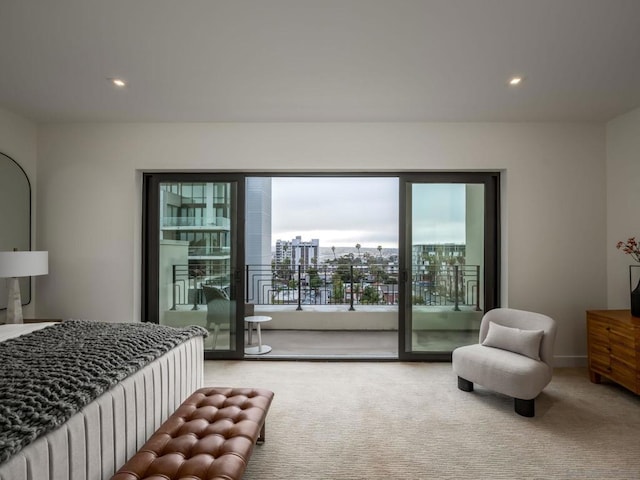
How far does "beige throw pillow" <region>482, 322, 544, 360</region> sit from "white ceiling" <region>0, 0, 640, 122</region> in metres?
2.06

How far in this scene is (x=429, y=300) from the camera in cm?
405

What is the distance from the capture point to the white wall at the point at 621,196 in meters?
3.49

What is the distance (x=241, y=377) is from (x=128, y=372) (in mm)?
1907

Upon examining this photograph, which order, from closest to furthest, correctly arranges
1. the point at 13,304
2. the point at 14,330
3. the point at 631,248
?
the point at 14,330, the point at 13,304, the point at 631,248

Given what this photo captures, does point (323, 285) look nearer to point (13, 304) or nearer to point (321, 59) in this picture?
point (13, 304)

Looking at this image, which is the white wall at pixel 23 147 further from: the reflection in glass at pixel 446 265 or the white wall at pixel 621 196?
the white wall at pixel 621 196

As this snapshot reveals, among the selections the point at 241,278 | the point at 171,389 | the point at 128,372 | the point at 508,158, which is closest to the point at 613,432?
the point at 508,158

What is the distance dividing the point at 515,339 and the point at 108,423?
9.65 feet

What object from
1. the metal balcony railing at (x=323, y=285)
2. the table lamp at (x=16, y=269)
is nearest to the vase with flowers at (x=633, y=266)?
the metal balcony railing at (x=323, y=285)

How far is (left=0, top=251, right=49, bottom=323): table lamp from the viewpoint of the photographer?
10.0ft

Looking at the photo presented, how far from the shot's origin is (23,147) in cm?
381

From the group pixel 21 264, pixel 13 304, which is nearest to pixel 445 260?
pixel 21 264

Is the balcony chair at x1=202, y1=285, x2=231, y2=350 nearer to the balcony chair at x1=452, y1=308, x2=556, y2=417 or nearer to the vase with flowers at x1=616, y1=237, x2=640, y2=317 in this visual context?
the balcony chair at x1=452, y1=308, x2=556, y2=417

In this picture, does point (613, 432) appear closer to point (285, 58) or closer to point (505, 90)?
point (505, 90)
